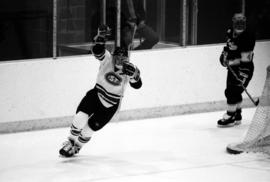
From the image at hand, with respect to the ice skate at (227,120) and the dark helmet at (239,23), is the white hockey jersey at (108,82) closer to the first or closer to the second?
the dark helmet at (239,23)

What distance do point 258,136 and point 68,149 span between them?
5.43 feet

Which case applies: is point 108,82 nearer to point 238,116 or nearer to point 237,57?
point 237,57

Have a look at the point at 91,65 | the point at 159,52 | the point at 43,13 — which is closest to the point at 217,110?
the point at 159,52

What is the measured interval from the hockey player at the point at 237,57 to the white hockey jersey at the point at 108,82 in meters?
1.45

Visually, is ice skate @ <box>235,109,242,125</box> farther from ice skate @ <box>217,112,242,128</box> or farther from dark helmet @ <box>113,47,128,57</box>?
dark helmet @ <box>113,47,128,57</box>

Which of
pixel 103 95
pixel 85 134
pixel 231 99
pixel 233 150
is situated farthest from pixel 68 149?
pixel 231 99

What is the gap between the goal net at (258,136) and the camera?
20.8 ft

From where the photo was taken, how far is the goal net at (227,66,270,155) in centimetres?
634

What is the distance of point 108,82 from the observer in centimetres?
607

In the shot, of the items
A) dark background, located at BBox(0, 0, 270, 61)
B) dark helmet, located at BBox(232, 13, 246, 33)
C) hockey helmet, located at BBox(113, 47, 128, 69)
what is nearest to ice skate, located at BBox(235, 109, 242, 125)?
dark helmet, located at BBox(232, 13, 246, 33)

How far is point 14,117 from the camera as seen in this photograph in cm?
711

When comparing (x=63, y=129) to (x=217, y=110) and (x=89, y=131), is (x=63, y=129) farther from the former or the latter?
(x=217, y=110)

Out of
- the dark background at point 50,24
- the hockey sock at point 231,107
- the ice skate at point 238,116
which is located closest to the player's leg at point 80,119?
the dark background at point 50,24

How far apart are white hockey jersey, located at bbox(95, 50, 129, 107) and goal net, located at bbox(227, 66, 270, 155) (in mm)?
1166
